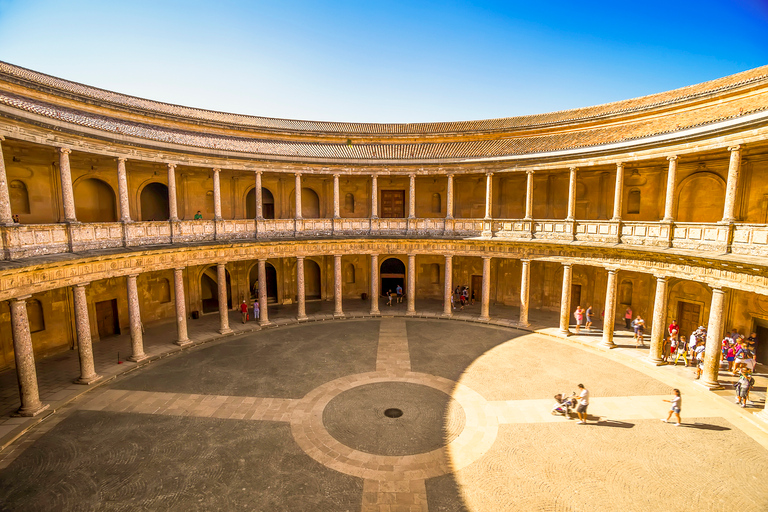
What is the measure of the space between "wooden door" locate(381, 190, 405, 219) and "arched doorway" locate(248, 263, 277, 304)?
34.1ft

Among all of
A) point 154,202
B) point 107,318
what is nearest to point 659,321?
point 154,202

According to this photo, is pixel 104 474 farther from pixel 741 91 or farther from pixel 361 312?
pixel 741 91

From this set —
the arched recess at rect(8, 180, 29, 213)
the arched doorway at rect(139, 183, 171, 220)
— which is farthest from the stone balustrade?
the arched doorway at rect(139, 183, 171, 220)

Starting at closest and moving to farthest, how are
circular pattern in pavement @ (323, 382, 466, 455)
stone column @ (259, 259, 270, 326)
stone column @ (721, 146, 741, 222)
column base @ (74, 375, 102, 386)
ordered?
1. circular pattern in pavement @ (323, 382, 466, 455)
2. stone column @ (721, 146, 741, 222)
3. column base @ (74, 375, 102, 386)
4. stone column @ (259, 259, 270, 326)

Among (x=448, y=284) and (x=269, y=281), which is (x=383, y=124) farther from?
(x=269, y=281)

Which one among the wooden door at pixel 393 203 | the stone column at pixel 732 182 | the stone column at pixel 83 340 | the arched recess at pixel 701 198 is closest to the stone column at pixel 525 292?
the arched recess at pixel 701 198

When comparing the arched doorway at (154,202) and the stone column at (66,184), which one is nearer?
the stone column at (66,184)

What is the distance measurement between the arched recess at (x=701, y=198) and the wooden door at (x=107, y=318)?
3362cm

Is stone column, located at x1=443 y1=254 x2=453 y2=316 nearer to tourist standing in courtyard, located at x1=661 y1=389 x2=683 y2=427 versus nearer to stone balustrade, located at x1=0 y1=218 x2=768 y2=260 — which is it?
stone balustrade, located at x1=0 y1=218 x2=768 y2=260

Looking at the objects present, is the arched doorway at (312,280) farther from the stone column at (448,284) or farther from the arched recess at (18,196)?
the arched recess at (18,196)

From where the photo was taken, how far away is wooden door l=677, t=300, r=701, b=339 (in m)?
20.4

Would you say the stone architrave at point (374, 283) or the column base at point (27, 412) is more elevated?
the stone architrave at point (374, 283)

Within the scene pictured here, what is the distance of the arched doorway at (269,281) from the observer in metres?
28.6

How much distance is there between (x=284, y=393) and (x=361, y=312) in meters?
12.2
